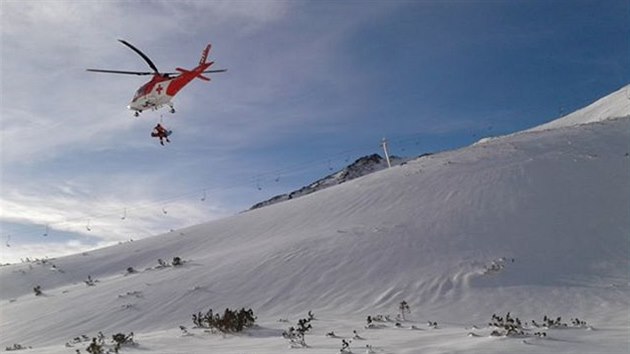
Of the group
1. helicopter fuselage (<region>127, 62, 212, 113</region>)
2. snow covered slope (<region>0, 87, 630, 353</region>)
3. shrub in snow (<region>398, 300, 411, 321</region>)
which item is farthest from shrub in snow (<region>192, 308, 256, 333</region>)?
helicopter fuselage (<region>127, 62, 212, 113</region>)

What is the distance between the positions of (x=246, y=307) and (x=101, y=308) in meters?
3.78

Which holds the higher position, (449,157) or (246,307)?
(449,157)

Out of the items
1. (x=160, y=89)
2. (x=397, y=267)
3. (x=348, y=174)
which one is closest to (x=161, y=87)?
(x=160, y=89)

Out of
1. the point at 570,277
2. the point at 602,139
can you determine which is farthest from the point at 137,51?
the point at 602,139

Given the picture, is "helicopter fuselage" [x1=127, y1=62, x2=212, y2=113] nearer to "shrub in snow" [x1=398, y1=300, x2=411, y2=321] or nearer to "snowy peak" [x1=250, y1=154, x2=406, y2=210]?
"shrub in snow" [x1=398, y1=300, x2=411, y2=321]

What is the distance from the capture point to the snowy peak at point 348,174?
186 feet

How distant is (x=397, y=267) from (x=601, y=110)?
30260mm

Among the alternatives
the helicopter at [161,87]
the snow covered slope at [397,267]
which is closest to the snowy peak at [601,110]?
the snow covered slope at [397,267]

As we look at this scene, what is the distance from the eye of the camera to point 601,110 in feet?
124

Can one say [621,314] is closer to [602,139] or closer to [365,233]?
[365,233]

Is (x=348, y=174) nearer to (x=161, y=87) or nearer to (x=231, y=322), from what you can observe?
(x=161, y=87)

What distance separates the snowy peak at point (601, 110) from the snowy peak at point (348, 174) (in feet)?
57.4

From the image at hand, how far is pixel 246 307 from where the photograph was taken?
12.3 metres

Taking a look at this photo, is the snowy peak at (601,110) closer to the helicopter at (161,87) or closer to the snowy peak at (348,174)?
the snowy peak at (348,174)
